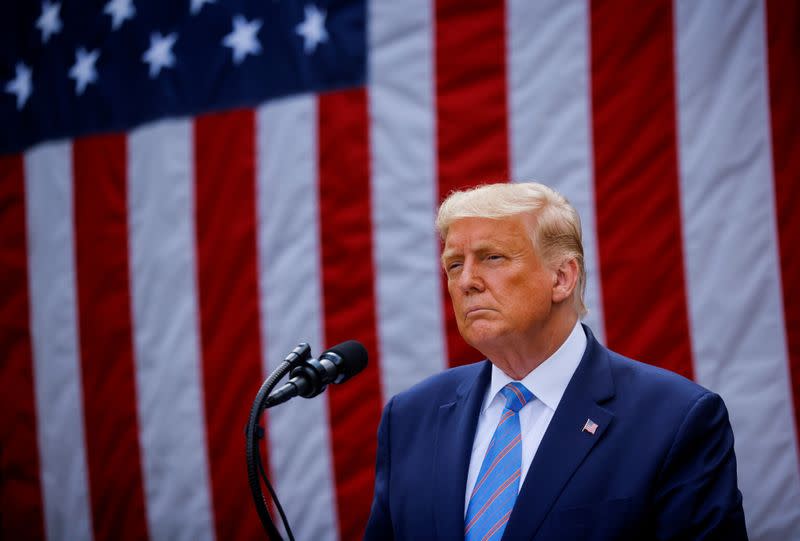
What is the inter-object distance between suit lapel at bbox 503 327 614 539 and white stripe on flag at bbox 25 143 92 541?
3152 mm

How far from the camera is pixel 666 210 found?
279 cm

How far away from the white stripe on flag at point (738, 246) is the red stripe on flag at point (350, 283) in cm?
134

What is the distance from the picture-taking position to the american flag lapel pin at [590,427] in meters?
1.55

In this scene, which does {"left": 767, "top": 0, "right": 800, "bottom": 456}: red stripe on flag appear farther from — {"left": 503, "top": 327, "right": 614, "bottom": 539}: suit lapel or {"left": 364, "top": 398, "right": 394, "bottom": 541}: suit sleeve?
{"left": 364, "top": 398, "right": 394, "bottom": 541}: suit sleeve

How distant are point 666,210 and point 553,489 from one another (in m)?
1.61

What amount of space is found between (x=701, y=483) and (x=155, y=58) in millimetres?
3509

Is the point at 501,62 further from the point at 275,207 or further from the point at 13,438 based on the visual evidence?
the point at 13,438

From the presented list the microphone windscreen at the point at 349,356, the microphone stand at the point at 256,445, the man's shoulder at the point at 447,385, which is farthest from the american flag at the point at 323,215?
Result: the microphone stand at the point at 256,445

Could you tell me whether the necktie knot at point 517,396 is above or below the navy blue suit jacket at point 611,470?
above

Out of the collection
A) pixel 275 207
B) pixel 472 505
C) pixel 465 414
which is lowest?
pixel 472 505

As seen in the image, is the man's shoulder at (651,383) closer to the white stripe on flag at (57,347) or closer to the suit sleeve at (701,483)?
the suit sleeve at (701,483)

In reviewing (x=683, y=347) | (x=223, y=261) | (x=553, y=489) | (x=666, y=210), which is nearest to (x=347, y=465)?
(x=223, y=261)

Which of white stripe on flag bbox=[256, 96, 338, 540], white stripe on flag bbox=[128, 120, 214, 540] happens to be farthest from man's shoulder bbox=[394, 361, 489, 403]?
white stripe on flag bbox=[128, 120, 214, 540]

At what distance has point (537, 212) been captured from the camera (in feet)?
5.55
